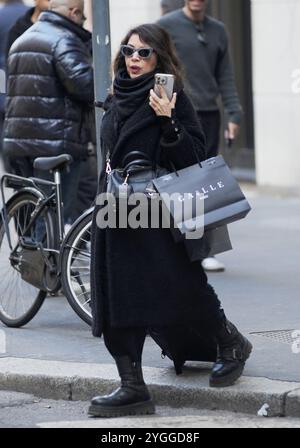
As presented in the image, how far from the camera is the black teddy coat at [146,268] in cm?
618

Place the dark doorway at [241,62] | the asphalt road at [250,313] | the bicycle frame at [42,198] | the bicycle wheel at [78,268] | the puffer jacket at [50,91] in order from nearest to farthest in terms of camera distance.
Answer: the asphalt road at [250,313], the bicycle wheel at [78,268], the bicycle frame at [42,198], the puffer jacket at [50,91], the dark doorway at [241,62]

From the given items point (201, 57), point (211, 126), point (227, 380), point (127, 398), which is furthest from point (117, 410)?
point (201, 57)

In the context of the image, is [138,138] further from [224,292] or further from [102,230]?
[224,292]

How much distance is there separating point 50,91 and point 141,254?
2.66m

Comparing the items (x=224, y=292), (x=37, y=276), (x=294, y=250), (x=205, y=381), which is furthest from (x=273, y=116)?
(x=205, y=381)

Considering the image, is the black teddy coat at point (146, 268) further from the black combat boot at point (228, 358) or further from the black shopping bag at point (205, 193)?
the black combat boot at point (228, 358)

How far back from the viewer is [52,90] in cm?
859

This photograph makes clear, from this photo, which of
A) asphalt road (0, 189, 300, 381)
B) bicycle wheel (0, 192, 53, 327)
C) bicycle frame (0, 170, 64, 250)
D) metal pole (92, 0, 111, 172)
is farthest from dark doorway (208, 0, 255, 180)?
metal pole (92, 0, 111, 172)

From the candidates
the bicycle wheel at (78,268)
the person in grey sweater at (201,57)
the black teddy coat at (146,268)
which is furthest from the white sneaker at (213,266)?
the black teddy coat at (146,268)

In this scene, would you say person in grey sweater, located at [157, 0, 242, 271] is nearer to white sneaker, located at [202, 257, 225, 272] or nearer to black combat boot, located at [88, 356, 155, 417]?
white sneaker, located at [202, 257, 225, 272]

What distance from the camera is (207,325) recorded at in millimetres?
6391

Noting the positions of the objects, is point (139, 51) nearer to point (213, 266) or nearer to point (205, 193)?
point (205, 193)

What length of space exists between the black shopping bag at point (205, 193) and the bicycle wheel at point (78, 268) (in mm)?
1543

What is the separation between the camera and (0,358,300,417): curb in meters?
6.27
